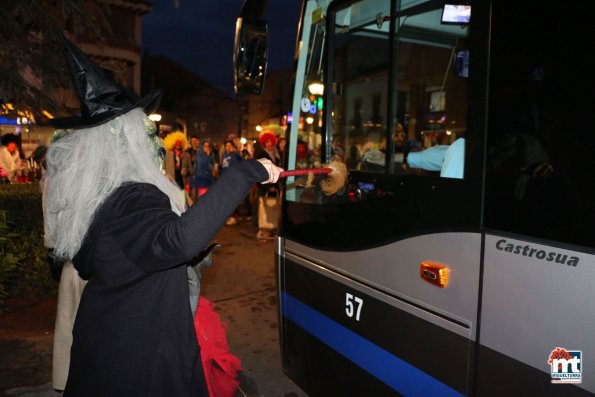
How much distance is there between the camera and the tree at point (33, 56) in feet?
16.5

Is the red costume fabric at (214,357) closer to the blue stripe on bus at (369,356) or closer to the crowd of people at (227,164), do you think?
the blue stripe on bus at (369,356)

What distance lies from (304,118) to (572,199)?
1.98m

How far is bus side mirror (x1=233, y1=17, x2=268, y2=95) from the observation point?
2992 millimetres

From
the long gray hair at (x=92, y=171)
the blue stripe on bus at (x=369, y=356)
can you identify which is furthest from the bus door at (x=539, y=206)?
the long gray hair at (x=92, y=171)

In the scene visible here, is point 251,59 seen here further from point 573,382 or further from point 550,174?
point 573,382

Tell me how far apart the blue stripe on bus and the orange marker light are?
1.35ft

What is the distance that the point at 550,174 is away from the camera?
1.63 metres

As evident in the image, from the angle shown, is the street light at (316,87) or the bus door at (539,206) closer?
the bus door at (539,206)

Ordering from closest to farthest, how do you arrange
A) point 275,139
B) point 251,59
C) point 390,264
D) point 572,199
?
point 572,199, point 390,264, point 251,59, point 275,139

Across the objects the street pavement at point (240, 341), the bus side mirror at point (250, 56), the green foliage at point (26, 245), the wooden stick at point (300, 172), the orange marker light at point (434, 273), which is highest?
the bus side mirror at point (250, 56)

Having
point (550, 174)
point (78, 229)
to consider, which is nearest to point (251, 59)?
point (78, 229)

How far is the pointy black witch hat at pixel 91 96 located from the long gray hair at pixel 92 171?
1.7 inches

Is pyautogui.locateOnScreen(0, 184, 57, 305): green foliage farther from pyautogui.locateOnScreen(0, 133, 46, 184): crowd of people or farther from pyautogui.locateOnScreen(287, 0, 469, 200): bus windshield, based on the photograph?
pyautogui.locateOnScreen(287, 0, 469, 200): bus windshield
